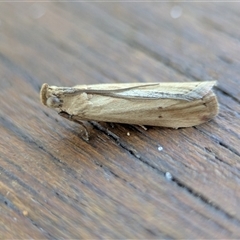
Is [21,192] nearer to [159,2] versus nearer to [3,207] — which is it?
[3,207]

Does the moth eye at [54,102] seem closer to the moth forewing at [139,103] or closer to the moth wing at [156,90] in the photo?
the moth forewing at [139,103]

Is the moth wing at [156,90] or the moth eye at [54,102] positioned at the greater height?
the moth wing at [156,90]

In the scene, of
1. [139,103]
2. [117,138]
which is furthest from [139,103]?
[117,138]

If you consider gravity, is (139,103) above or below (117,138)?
above

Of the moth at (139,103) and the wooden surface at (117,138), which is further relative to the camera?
the moth at (139,103)

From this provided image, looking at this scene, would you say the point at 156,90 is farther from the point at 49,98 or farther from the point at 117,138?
the point at 49,98

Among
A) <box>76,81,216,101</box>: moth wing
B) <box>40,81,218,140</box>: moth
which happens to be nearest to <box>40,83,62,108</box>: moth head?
<box>40,81,218,140</box>: moth

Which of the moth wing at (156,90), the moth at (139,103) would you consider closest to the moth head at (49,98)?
the moth at (139,103)
